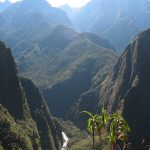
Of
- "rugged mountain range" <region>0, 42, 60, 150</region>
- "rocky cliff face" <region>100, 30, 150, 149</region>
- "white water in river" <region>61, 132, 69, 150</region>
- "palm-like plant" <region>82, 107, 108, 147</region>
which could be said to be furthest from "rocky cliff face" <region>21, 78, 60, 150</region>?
"palm-like plant" <region>82, 107, 108, 147</region>

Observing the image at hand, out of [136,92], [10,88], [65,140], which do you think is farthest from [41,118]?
[136,92]

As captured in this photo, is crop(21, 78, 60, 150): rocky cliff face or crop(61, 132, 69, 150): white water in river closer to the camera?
crop(21, 78, 60, 150): rocky cliff face

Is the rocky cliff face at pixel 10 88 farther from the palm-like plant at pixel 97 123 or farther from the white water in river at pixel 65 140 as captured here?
the palm-like plant at pixel 97 123

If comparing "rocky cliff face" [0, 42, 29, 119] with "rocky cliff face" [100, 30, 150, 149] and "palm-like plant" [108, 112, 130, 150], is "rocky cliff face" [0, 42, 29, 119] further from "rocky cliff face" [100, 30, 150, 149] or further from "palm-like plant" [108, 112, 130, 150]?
"palm-like plant" [108, 112, 130, 150]

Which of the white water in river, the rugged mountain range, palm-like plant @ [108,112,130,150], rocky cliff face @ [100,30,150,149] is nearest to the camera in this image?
palm-like plant @ [108,112,130,150]

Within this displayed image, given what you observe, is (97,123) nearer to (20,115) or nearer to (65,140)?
(20,115)

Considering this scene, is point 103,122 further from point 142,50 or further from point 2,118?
point 142,50
